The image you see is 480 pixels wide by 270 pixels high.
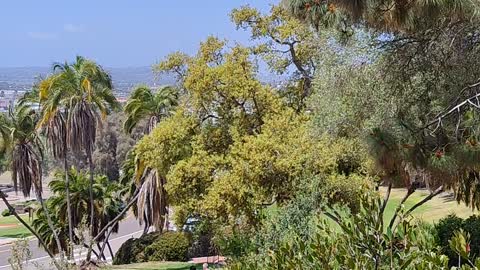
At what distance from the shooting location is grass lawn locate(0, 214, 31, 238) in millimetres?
40531

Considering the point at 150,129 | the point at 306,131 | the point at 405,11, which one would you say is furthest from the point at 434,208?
the point at 405,11

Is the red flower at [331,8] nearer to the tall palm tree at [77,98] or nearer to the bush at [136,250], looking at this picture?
the bush at [136,250]

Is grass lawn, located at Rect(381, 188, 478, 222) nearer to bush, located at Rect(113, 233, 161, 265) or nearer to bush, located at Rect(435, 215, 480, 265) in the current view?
bush, located at Rect(113, 233, 161, 265)

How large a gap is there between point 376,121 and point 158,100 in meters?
10.7

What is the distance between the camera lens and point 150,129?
20.3m

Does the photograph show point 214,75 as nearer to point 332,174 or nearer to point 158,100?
point 332,174

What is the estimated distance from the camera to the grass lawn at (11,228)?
40531 mm

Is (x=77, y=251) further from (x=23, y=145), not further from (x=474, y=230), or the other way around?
(x=474, y=230)

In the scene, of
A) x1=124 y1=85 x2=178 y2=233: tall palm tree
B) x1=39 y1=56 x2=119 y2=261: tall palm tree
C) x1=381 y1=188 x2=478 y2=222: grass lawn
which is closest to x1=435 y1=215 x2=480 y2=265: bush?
x1=124 y1=85 x2=178 y2=233: tall palm tree

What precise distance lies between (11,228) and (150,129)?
28961 millimetres

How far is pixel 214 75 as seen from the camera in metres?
13.7

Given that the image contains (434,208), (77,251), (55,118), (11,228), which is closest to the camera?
(55,118)

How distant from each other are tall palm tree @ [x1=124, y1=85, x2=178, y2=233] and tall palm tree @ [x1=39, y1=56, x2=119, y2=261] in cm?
112

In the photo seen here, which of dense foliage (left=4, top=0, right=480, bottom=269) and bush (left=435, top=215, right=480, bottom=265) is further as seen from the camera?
bush (left=435, top=215, right=480, bottom=265)
